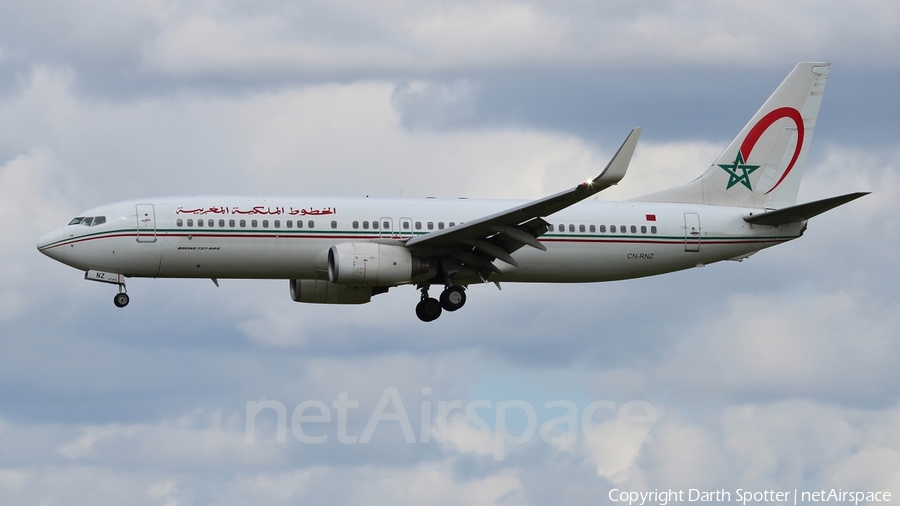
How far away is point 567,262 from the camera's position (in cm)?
5750

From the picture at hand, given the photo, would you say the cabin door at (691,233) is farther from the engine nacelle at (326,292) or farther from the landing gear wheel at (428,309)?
the engine nacelle at (326,292)

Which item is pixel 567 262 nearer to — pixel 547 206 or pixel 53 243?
pixel 547 206

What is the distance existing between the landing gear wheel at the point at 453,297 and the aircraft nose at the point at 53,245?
14.9 m

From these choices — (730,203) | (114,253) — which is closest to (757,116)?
(730,203)

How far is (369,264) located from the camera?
175 feet

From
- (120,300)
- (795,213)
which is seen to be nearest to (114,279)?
(120,300)

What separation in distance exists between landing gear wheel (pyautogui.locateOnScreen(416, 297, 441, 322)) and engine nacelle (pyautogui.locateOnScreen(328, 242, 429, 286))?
11.5 feet

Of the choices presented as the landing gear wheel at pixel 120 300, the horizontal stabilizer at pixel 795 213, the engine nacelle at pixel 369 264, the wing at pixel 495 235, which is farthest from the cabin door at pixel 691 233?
the landing gear wheel at pixel 120 300

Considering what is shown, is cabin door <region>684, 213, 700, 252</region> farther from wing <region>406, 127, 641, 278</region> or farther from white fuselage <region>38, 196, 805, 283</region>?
wing <region>406, 127, 641, 278</region>

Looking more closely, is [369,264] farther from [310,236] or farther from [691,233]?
[691,233]

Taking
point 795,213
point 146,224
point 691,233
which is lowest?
point 691,233

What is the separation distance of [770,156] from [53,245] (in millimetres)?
30854

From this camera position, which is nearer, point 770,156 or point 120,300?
point 120,300

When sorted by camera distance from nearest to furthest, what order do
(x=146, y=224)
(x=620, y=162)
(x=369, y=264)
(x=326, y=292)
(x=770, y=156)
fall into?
(x=620, y=162) → (x=369, y=264) → (x=146, y=224) → (x=326, y=292) → (x=770, y=156)
